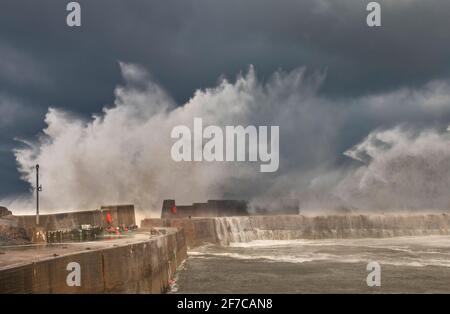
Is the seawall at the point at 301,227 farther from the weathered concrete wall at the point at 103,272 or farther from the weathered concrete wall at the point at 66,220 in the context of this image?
the weathered concrete wall at the point at 103,272

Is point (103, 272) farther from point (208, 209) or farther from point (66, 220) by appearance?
point (208, 209)

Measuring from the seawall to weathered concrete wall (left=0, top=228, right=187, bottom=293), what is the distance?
1643 cm

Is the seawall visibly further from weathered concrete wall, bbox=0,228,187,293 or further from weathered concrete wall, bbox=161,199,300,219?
weathered concrete wall, bbox=0,228,187,293

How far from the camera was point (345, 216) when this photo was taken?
140ft

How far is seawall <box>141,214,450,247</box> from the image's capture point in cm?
3359

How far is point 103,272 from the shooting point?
10688mm

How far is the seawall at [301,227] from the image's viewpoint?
33.6 meters

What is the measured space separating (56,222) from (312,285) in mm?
13076

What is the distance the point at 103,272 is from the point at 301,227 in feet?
102

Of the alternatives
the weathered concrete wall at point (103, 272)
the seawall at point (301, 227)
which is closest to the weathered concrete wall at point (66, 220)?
the seawall at point (301, 227)

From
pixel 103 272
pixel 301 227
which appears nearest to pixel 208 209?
pixel 301 227

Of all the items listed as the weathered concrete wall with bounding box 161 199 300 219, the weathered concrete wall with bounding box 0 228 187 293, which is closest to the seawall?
the weathered concrete wall with bounding box 161 199 300 219
